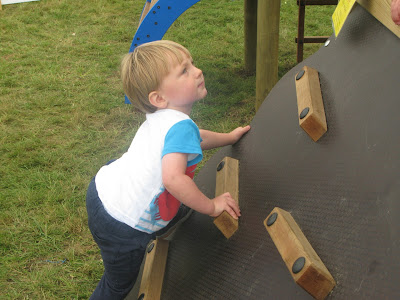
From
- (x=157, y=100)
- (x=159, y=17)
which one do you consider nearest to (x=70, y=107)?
(x=159, y=17)

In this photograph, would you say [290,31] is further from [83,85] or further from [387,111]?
[387,111]

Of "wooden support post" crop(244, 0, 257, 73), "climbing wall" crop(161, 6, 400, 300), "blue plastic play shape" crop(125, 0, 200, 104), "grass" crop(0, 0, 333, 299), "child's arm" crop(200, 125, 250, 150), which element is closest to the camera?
"climbing wall" crop(161, 6, 400, 300)

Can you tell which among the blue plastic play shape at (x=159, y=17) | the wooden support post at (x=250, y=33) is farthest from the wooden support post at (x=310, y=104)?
the wooden support post at (x=250, y=33)

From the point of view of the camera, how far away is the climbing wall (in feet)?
3.23

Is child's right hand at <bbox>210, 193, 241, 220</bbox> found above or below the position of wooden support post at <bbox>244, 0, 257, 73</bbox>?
above

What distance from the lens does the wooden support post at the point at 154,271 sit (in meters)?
1.58

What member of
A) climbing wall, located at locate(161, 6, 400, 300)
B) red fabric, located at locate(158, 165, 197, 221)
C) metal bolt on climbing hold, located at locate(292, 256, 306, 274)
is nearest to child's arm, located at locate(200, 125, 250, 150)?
climbing wall, located at locate(161, 6, 400, 300)

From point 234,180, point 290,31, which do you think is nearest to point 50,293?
point 234,180

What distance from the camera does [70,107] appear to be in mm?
4016

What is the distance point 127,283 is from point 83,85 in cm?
310

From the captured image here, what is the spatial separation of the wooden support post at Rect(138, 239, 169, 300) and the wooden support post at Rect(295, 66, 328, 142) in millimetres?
720

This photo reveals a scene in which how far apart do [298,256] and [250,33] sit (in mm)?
3474

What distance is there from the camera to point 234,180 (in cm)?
165

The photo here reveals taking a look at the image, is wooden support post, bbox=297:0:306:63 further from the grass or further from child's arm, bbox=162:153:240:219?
child's arm, bbox=162:153:240:219
